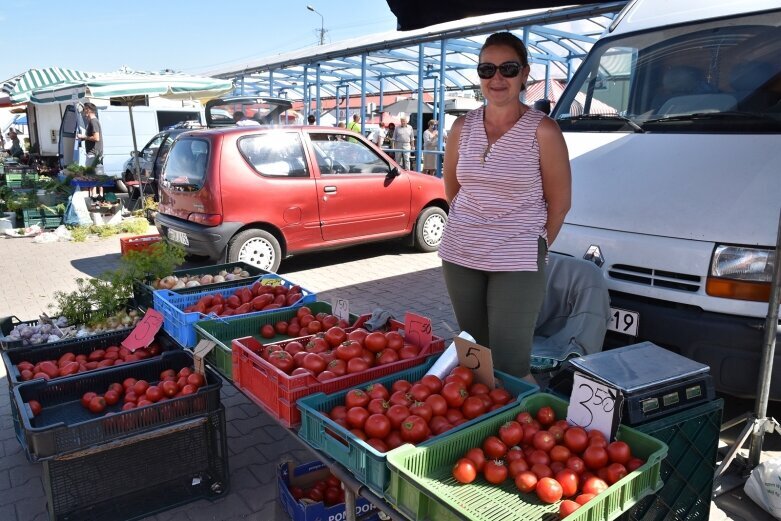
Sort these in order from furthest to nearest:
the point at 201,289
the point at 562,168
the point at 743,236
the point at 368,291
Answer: the point at 368,291 < the point at 201,289 < the point at 743,236 < the point at 562,168

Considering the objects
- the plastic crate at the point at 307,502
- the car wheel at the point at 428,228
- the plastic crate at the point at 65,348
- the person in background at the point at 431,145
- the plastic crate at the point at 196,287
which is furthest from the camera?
the person in background at the point at 431,145

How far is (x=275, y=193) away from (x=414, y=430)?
5363 mm

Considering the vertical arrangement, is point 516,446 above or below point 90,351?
above

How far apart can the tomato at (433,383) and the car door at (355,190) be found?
17.3ft

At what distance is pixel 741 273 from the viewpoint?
3.18m

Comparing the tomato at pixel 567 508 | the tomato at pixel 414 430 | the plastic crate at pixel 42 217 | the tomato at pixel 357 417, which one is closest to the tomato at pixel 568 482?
the tomato at pixel 567 508

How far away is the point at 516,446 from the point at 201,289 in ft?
9.17

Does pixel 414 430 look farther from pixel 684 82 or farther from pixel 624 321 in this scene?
pixel 684 82

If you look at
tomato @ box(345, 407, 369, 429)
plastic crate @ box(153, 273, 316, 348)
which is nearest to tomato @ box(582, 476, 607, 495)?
tomato @ box(345, 407, 369, 429)

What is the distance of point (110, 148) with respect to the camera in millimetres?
14633

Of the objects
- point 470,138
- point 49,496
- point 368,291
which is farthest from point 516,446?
point 368,291

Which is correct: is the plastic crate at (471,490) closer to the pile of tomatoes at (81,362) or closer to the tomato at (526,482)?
the tomato at (526,482)

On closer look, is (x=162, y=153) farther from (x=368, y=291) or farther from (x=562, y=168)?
(x=562, y=168)

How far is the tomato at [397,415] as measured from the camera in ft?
7.36
